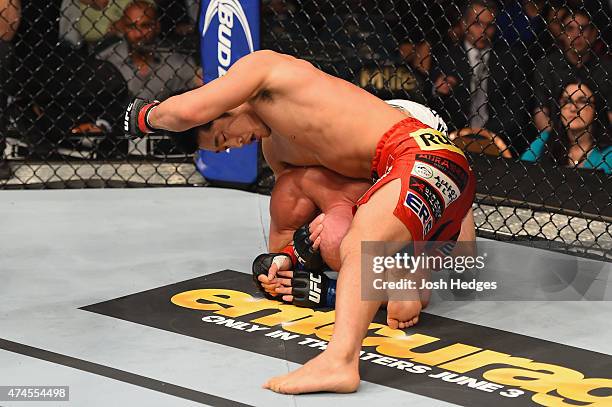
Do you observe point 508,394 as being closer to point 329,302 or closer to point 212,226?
point 329,302

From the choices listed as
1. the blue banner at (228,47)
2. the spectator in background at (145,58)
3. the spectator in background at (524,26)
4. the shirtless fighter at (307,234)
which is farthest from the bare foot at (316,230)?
the spectator in background at (145,58)

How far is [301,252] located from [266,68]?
48 cm

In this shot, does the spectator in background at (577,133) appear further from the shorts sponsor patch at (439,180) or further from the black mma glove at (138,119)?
the black mma glove at (138,119)

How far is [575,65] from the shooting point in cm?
364

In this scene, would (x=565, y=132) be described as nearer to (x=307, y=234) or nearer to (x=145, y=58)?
(x=307, y=234)

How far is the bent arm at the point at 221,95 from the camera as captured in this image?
230 cm

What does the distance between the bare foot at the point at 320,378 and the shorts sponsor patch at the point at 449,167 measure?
1.67ft

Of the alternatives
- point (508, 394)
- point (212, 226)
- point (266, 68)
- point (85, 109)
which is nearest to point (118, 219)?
point (212, 226)

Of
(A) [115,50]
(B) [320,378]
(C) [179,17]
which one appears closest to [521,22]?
(C) [179,17]

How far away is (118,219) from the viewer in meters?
3.32

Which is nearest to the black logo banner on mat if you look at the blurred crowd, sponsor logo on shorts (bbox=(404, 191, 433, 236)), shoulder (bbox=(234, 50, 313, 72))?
sponsor logo on shorts (bbox=(404, 191, 433, 236))

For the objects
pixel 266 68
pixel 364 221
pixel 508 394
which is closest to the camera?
pixel 508 394

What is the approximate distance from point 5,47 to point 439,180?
223cm

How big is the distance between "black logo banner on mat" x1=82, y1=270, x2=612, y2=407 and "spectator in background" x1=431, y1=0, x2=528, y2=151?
1492 mm
